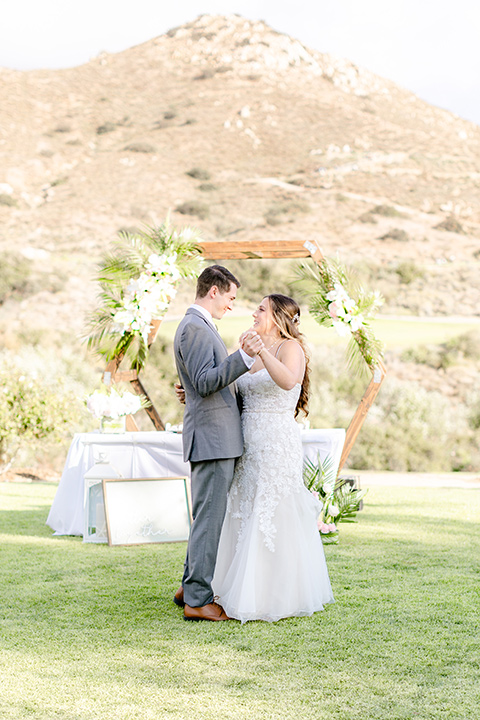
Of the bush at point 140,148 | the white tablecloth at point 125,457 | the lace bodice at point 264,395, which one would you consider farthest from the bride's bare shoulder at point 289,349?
the bush at point 140,148

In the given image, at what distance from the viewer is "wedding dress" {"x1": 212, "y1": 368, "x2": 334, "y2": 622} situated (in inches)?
137

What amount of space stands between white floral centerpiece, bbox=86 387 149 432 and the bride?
8.24 feet

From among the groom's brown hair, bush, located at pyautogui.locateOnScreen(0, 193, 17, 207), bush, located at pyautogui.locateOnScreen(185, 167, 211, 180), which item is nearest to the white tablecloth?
the groom's brown hair

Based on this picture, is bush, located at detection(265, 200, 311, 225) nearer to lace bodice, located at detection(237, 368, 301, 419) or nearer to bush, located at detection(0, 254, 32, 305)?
bush, located at detection(0, 254, 32, 305)

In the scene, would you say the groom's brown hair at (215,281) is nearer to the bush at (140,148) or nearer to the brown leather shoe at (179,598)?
the brown leather shoe at (179,598)

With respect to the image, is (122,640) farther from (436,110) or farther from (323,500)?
(436,110)

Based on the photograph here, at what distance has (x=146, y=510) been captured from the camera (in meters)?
5.61

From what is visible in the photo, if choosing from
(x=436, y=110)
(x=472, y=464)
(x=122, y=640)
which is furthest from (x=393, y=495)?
(x=436, y=110)

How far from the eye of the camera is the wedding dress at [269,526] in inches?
137

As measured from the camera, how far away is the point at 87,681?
2701 millimetres

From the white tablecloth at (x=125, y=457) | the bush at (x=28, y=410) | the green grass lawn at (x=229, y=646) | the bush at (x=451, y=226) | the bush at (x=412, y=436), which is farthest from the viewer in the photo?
the bush at (x=451, y=226)

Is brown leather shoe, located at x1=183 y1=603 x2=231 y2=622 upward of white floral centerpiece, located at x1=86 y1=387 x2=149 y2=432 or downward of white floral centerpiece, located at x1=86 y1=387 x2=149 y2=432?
downward

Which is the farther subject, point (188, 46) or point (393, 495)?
point (188, 46)

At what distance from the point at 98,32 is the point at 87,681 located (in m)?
48.2
